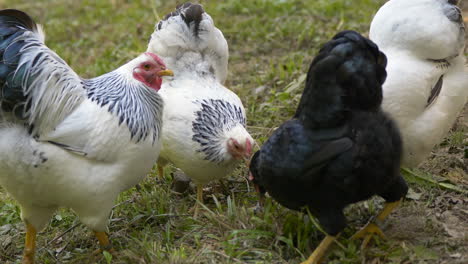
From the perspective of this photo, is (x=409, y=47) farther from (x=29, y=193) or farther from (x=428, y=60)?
(x=29, y=193)

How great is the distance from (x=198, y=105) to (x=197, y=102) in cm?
4

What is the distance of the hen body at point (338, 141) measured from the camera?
3.21 meters

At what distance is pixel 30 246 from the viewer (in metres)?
3.87

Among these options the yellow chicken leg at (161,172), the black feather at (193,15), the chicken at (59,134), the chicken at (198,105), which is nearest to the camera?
the chicken at (59,134)

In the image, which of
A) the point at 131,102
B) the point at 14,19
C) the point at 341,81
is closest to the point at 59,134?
the point at 131,102

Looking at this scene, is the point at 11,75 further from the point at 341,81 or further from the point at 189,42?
the point at 341,81

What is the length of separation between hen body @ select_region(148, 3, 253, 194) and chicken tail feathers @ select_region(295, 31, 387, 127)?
97 centimetres

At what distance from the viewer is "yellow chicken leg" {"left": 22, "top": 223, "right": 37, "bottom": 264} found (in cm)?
386

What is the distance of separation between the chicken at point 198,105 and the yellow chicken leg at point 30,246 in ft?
3.71

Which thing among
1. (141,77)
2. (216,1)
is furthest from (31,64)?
(216,1)

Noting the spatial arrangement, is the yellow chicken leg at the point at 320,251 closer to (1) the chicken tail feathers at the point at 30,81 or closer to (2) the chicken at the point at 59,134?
(2) the chicken at the point at 59,134

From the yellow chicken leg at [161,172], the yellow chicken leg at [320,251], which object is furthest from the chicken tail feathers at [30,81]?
the yellow chicken leg at [320,251]

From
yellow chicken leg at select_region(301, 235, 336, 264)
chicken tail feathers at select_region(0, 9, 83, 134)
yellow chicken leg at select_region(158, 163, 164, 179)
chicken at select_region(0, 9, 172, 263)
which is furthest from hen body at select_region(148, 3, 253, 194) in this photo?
yellow chicken leg at select_region(301, 235, 336, 264)

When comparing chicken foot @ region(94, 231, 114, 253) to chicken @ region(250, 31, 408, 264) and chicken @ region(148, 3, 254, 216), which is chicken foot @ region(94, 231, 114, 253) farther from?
chicken @ region(250, 31, 408, 264)
